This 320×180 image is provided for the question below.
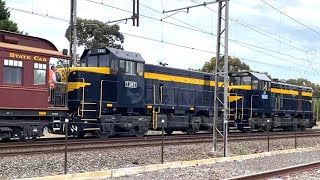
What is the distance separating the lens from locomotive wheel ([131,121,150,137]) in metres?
20.2

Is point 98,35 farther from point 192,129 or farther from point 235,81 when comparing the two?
point 192,129

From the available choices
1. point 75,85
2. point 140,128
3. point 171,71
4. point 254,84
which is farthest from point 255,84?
point 75,85

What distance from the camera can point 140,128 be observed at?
67.0 ft

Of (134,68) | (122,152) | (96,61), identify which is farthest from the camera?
(134,68)

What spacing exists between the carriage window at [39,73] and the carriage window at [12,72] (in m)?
0.60

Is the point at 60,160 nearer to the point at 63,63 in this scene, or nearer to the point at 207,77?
the point at 63,63

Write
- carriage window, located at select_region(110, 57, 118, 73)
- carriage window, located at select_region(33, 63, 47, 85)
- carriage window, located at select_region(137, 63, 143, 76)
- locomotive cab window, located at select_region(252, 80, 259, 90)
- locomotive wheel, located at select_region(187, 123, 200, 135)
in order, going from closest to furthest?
carriage window, located at select_region(33, 63, 47, 85), carriage window, located at select_region(110, 57, 118, 73), carriage window, located at select_region(137, 63, 143, 76), locomotive wheel, located at select_region(187, 123, 200, 135), locomotive cab window, located at select_region(252, 80, 259, 90)

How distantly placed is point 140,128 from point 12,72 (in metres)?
7.52

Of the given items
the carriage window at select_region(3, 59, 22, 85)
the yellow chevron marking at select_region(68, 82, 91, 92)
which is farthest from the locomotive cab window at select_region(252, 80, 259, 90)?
the carriage window at select_region(3, 59, 22, 85)

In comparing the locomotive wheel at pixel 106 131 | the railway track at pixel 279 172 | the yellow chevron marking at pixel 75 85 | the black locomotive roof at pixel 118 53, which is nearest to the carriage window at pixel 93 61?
the black locomotive roof at pixel 118 53

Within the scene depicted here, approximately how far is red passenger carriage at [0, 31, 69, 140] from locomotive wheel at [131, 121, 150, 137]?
4.79 m

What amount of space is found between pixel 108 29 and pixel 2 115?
30676 millimetres

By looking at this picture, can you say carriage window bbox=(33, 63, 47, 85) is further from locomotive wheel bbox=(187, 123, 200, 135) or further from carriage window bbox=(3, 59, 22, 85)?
locomotive wheel bbox=(187, 123, 200, 135)

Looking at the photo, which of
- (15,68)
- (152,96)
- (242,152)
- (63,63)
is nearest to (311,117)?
(152,96)
